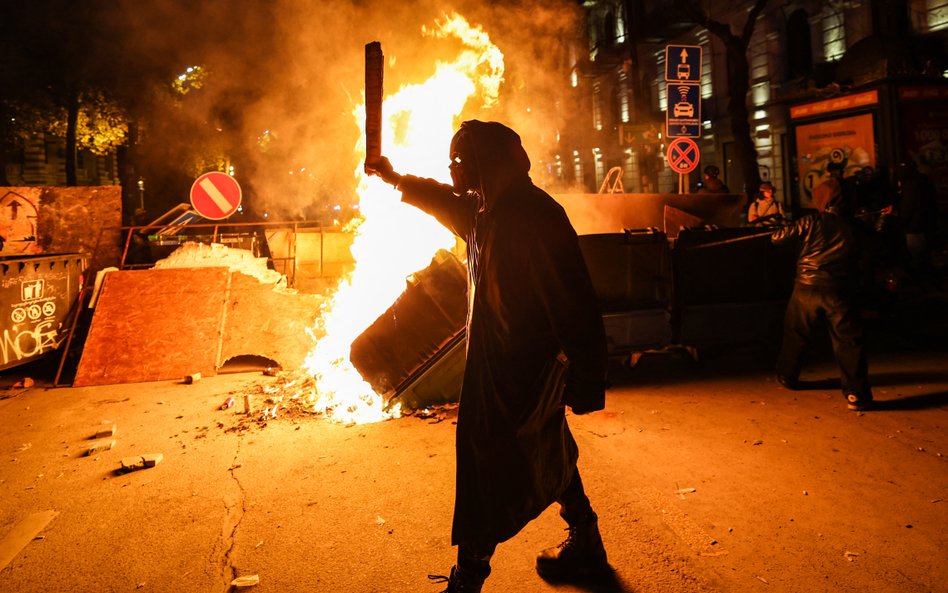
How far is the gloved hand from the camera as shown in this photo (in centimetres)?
341

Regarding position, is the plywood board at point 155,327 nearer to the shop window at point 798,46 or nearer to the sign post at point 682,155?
the sign post at point 682,155

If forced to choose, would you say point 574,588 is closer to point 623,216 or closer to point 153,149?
point 623,216

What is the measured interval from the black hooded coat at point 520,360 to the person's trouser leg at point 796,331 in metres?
4.31

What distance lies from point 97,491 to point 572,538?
342 centimetres

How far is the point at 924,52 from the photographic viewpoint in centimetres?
1574

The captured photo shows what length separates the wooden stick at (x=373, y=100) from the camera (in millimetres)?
3379

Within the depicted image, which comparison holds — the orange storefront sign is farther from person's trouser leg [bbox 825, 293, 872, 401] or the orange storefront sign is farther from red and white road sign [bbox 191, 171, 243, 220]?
red and white road sign [bbox 191, 171, 243, 220]

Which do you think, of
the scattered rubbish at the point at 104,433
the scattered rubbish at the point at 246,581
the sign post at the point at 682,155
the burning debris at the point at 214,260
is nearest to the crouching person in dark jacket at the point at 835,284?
the sign post at the point at 682,155

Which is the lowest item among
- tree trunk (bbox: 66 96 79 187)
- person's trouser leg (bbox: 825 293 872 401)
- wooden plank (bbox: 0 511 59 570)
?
wooden plank (bbox: 0 511 59 570)

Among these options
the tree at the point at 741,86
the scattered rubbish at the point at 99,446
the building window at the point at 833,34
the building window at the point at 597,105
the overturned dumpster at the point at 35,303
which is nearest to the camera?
the scattered rubbish at the point at 99,446

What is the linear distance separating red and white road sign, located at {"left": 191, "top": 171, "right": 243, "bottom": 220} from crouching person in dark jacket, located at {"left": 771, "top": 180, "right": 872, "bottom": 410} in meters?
7.42

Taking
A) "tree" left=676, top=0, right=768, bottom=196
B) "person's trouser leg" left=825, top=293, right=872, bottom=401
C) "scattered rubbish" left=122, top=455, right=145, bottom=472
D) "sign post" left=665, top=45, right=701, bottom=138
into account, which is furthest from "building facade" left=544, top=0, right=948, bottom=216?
"scattered rubbish" left=122, top=455, right=145, bottom=472

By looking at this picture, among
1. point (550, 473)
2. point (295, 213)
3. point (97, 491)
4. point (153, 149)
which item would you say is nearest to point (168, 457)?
point (97, 491)

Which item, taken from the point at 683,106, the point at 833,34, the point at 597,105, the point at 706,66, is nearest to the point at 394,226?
the point at 683,106
